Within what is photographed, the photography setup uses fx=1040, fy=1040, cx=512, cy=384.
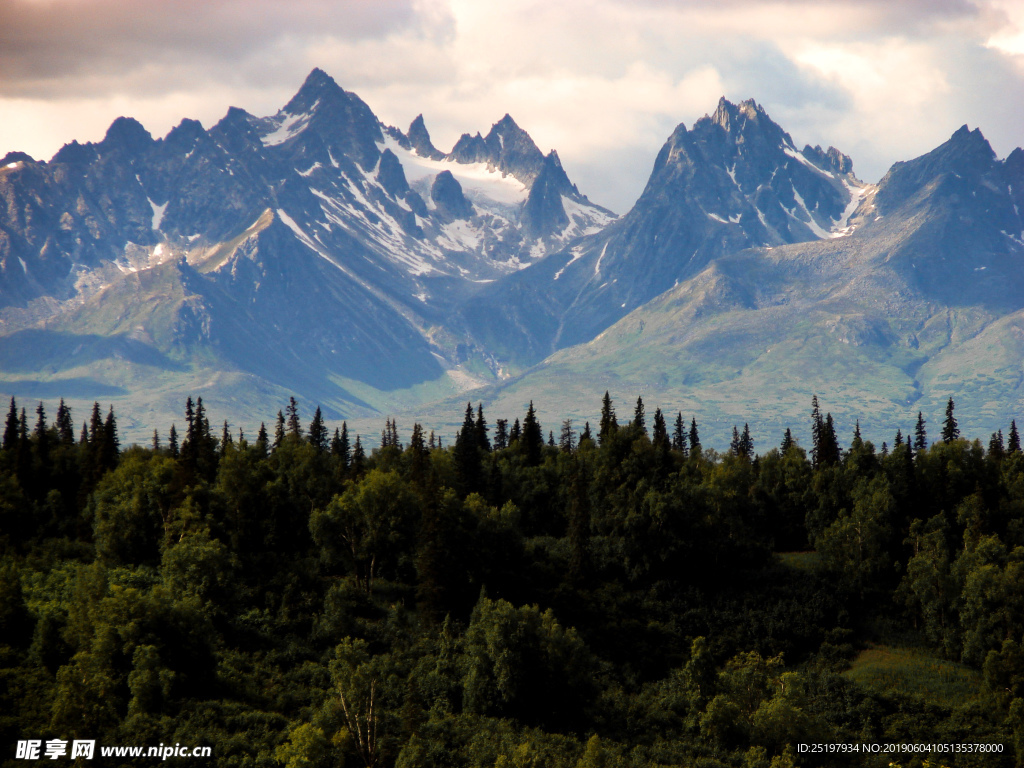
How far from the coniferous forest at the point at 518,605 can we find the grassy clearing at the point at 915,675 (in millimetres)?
331

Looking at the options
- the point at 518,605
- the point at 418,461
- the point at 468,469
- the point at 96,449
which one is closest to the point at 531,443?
the point at 468,469

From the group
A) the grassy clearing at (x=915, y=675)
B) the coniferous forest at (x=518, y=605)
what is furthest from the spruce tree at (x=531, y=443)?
the grassy clearing at (x=915, y=675)

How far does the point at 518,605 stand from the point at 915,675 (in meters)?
41.4

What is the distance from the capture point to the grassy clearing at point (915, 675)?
10225 centimetres

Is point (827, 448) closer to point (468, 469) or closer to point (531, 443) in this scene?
point (531, 443)

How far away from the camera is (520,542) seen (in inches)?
4727

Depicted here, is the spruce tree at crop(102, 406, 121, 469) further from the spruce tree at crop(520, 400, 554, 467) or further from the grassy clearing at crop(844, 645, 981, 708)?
the grassy clearing at crop(844, 645, 981, 708)

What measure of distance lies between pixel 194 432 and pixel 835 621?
90.8 m

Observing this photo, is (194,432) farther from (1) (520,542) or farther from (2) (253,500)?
(1) (520,542)

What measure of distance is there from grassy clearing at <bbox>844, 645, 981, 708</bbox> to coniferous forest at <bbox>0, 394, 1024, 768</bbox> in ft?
1.09

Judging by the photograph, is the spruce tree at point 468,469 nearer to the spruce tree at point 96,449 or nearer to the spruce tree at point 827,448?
the spruce tree at point 96,449

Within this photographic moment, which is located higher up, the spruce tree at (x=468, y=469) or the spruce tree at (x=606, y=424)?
the spruce tree at (x=606, y=424)

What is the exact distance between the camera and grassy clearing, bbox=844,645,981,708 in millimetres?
102250

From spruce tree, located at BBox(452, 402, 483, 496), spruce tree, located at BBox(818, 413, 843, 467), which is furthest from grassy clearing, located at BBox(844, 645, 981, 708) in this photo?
spruce tree, located at BBox(452, 402, 483, 496)
